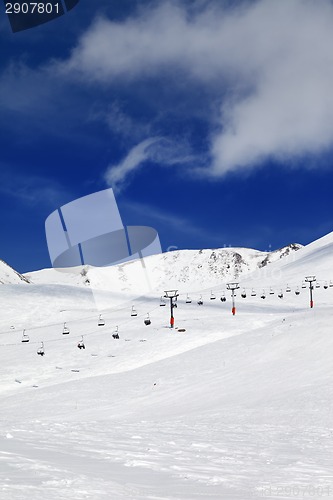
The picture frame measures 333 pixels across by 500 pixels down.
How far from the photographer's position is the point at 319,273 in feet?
359

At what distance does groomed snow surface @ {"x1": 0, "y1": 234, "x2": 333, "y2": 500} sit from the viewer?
7902 mm

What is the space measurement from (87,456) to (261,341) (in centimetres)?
3048

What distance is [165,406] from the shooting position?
82.6 feet

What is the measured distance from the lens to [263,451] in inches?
479

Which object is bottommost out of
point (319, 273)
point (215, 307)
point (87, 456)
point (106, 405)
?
point (106, 405)

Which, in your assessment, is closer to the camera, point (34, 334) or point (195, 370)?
point (195, 370)

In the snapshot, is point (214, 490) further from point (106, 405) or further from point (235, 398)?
point (106, 405)

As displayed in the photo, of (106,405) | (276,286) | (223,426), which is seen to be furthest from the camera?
(276,286)

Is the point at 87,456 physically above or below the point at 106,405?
above

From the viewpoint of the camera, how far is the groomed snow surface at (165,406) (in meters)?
7.90

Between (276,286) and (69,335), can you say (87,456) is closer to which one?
(69,335)

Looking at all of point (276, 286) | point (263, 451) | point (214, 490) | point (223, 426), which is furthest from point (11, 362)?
point (276, 286)

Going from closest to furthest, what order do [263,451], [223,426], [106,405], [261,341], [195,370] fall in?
1. [263,451]
2. [223,426]
3. [106,405]
4. [195,370]
5. [261,341]

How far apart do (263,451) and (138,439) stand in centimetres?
318
